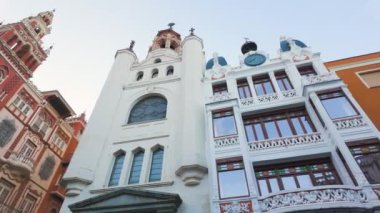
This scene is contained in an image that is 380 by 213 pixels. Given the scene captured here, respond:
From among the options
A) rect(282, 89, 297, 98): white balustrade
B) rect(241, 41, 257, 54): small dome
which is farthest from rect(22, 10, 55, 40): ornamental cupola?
rect(282, 89, 297, 98): white balustrade

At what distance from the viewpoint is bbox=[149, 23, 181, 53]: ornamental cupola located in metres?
27.8

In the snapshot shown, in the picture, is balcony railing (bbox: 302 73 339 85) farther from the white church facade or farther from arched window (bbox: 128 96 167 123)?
arched window (bbox: 128 96 167 123)

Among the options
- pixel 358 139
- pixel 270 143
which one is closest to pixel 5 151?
pixel 270 143

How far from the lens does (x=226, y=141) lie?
13.0 m

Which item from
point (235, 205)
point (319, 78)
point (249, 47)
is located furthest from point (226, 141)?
point (249, 47)

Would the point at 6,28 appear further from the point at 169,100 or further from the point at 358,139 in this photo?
the point at 358,139

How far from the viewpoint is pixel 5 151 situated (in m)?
22.2

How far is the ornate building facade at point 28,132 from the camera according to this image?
22531mm

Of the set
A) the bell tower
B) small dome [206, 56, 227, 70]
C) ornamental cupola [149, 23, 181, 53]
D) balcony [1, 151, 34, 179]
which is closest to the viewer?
small dome [206, 56, 227, 70]

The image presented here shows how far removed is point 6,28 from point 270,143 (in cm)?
Answer: 3140

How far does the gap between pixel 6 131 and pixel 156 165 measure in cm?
1637

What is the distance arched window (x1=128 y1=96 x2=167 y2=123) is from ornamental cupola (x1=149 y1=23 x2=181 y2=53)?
9.47m

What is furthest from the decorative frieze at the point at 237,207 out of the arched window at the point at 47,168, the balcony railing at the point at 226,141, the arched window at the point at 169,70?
the arched window at the point at 47,168

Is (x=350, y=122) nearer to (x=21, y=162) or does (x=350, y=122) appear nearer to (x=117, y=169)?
(x=117, y=169)
